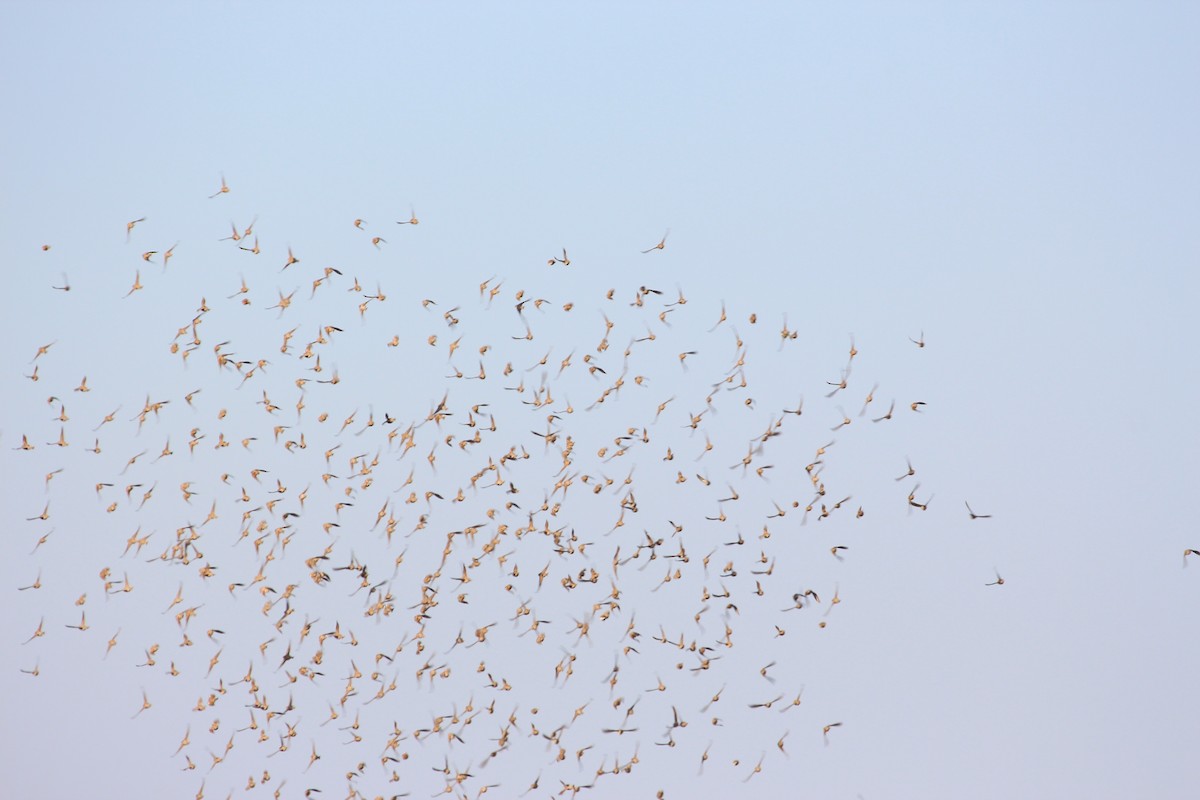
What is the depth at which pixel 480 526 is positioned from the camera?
11.2m

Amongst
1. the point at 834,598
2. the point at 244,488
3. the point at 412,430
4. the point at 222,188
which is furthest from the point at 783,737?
the point at 222,188

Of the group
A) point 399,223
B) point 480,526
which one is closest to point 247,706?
→ point 480,526

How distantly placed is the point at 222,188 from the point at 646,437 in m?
3.77

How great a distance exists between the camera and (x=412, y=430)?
11.2 meters

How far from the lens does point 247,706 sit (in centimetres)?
1107

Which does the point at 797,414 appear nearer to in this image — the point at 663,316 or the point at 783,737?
the point at 663,316

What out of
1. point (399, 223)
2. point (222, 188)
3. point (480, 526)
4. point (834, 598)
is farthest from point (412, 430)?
point (834, 598)

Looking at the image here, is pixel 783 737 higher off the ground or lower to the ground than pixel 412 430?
lower

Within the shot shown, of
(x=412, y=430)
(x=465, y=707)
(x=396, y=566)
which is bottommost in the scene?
(x=465, y=707)

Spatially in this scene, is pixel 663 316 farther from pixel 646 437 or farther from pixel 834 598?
pixel 834 598

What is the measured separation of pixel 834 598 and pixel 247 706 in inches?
176

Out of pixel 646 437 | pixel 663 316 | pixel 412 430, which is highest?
pixel 663 316

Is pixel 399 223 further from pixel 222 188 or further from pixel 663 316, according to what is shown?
pixel 663 316

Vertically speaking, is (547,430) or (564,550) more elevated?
(547,430)
